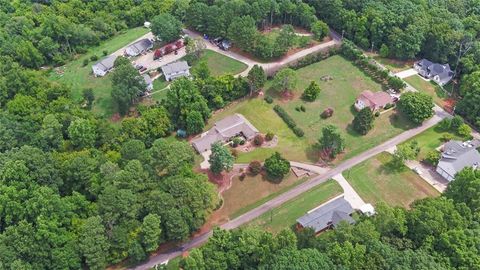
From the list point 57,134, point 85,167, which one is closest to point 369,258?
point 85,167

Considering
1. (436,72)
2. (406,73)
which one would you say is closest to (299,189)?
(406,73)

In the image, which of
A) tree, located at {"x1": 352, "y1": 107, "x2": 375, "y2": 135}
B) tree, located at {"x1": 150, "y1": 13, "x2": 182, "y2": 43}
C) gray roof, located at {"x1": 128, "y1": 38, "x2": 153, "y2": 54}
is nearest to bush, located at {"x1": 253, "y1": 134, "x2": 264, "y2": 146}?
tree, located at {"x1": 352, "y1": 107, "x2": 375, "y2": 135}

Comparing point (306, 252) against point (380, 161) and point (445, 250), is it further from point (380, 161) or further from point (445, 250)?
point (380, 161)

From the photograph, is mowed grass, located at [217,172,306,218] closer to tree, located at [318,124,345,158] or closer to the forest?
the forest

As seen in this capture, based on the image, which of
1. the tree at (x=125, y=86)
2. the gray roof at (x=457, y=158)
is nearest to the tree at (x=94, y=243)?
the tree at (x=125, y=86)

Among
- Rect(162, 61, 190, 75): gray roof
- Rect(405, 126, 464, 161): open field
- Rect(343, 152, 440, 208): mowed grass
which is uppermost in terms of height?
Rect(162, 61, 190, 75): gray roof

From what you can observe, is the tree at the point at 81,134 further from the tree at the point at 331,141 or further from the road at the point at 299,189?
the tree at the point at 331,141
